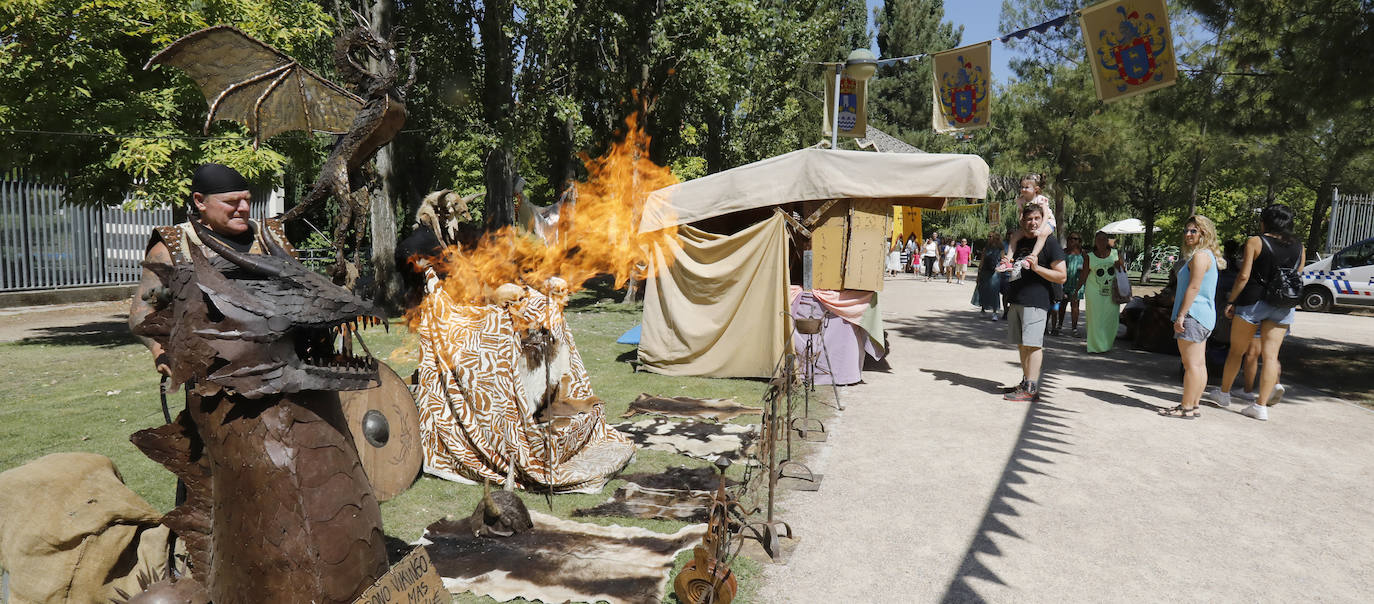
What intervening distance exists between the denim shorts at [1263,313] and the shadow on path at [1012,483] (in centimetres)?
191

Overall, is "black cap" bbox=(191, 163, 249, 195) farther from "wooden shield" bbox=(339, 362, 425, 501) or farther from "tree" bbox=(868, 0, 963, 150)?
"tree" bbox=(868, 0, 963, 150)

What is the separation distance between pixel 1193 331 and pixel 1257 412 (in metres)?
1.15

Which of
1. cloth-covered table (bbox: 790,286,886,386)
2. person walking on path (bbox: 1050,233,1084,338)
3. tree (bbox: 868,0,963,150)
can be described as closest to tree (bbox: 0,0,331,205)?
cloth-covered table (bbox: 790,286,886,386)

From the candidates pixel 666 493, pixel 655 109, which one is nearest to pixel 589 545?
pixel 666 493

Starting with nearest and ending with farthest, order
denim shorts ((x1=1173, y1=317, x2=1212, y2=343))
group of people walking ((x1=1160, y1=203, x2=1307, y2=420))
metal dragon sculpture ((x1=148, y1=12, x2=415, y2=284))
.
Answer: metal dragon sculpture ((x1=148, y1=12, x2=415, y2=284)), group of people walking ((x1=1160, y1=203, x2=1307, y2=420)), denim shorts ((x1=1173, y1=317, x2=1212, y2=343))

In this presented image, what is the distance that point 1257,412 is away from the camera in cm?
715

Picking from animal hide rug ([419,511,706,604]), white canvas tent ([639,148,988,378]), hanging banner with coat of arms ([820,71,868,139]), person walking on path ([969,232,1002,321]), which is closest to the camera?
animal hide rug ([419,511,706,604])

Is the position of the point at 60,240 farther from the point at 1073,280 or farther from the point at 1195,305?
the point at 1073,280

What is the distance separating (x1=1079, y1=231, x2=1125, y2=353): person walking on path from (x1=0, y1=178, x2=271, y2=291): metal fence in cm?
1515

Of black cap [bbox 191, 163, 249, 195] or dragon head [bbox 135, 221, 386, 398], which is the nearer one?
dragon head [bbox 135, 221, 386, 398]

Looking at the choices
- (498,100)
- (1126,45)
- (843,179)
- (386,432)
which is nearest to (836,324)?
(843,179)

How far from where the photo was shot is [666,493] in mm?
4945

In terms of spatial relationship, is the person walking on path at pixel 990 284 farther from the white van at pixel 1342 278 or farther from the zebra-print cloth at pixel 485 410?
the zebra-print cloth at pixel 485 410

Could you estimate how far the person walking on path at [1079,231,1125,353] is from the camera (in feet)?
35.9
